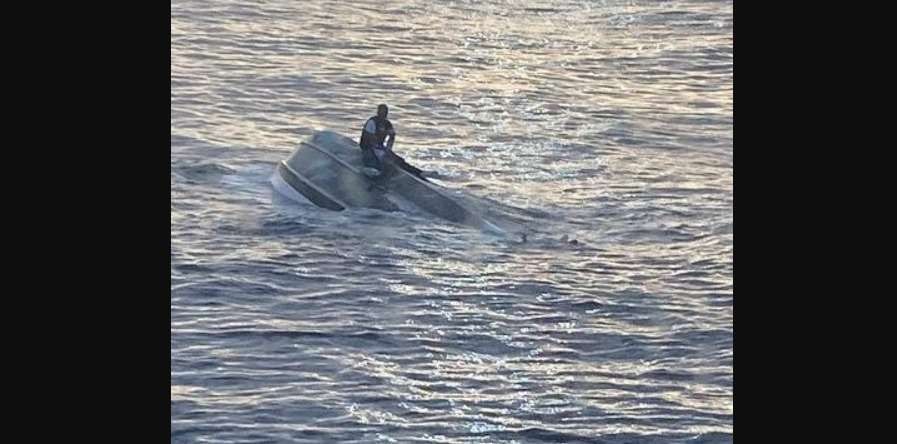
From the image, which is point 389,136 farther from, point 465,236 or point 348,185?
point 465,236

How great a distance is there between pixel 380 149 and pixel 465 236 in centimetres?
186

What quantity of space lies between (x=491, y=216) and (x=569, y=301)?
12.2ft

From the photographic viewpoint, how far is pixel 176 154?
24391 millimetres

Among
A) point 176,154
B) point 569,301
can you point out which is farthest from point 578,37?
point 569,301

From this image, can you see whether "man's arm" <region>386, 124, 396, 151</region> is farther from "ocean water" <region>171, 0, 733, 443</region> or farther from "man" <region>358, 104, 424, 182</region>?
"ocean water" <region>171, 0, 733, 443</region>

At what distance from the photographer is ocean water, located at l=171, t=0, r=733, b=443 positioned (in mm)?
13172

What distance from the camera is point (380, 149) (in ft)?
67.9

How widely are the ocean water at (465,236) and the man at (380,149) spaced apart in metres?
0.73

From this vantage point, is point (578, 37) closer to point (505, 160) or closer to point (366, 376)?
point (505, 160)

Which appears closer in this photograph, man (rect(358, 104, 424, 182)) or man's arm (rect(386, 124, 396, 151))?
man (rect(358, 104, 424, 182))

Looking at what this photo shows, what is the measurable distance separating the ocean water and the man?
73 cm

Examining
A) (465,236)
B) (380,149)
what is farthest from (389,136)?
(465,236)

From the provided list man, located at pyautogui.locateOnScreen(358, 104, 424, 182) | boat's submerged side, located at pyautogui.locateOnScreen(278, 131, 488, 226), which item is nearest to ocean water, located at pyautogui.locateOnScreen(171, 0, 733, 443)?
boat's submerged side, located at pyautogui.locateOnScreen(278, 131, 488, 226)

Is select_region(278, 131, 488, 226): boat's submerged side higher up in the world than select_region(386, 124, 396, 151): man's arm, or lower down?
lower down
